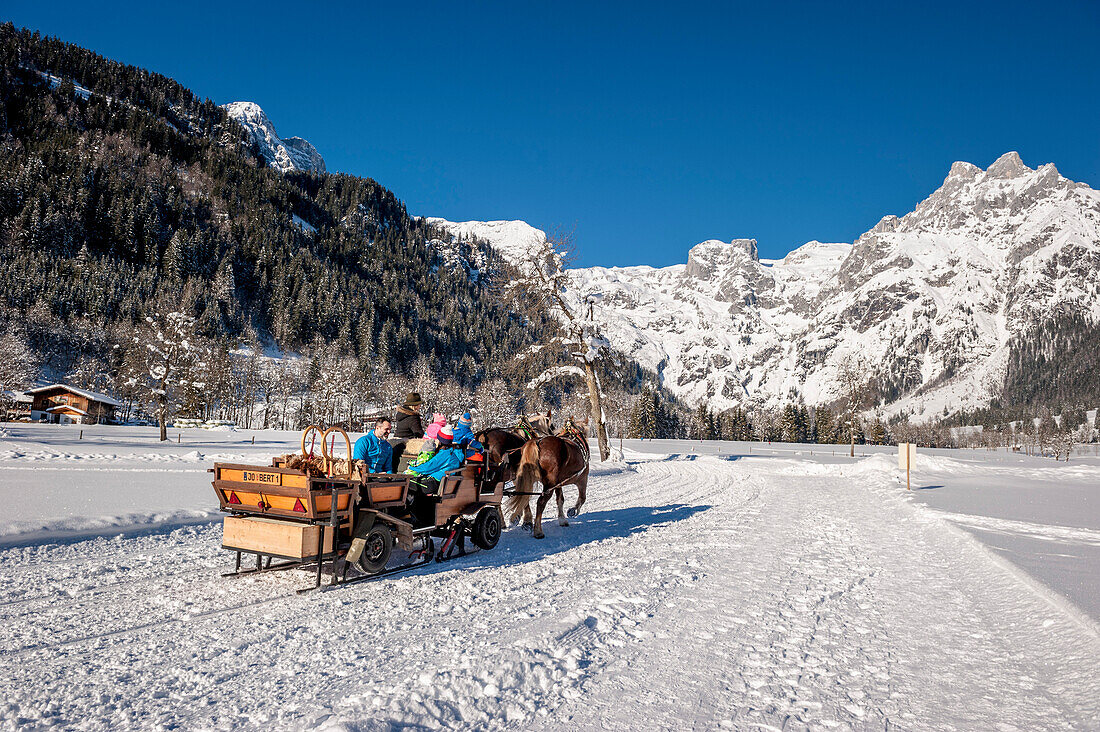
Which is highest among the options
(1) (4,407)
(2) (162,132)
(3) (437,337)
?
(2) (162,132)

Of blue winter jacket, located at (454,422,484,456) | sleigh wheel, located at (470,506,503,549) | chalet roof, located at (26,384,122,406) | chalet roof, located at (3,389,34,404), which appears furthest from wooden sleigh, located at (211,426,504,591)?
chalet roof, located at (3,389,34,404)

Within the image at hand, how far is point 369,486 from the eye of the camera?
7211 mm

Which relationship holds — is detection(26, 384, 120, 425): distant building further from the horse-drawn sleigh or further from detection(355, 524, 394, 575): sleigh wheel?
detection(355, 524, 394, 575): sleigh wheel

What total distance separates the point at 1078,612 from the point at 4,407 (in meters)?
89.8

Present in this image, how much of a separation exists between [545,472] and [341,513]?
471cm

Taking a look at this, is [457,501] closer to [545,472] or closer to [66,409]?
[545,472]

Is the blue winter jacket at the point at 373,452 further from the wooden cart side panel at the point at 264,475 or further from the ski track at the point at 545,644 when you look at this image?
the ski track at the point at 545,644

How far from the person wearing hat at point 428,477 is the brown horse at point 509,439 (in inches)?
58.0

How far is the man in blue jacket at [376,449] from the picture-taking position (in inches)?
315

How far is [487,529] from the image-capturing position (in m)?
9.28

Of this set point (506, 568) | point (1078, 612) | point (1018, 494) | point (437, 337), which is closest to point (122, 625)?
point (506, 568)

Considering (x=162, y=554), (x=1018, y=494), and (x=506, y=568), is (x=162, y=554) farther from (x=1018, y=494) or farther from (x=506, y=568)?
(x=1018, y=494)

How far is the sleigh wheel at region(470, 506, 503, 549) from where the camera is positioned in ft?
29.9

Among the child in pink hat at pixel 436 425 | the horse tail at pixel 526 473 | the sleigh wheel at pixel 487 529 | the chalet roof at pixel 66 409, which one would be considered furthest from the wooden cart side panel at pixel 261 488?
the chalet roof at pixel 66 409
